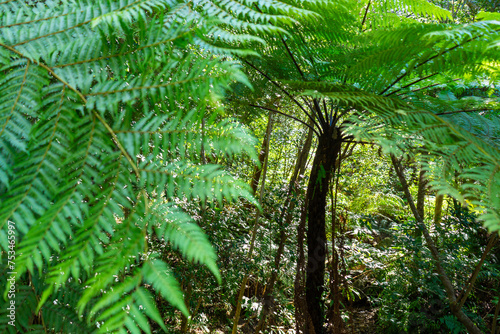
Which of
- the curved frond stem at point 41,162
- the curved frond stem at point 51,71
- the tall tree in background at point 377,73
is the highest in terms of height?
the tall tree in background at point 377,73

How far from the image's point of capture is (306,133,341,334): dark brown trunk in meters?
1.41

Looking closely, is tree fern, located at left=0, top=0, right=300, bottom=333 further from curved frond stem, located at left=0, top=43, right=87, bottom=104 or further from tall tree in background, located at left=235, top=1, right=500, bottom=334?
tall tree in background, located at left=235, top=1, right=500, bottom=334

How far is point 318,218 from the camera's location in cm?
144

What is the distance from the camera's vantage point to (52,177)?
1.45 ft

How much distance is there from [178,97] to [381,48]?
0.94 m

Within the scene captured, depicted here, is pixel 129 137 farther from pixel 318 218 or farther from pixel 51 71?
pixel 318 218

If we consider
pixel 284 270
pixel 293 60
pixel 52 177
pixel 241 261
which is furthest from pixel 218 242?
pixel 52 177

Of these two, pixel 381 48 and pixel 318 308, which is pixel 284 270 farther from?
pixel 381 48

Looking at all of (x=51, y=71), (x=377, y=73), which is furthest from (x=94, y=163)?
(x=377, y=73)

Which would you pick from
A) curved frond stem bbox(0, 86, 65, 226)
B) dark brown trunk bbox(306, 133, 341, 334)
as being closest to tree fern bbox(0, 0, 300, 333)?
curved frond stem bbox(0, 86, 65, 226)

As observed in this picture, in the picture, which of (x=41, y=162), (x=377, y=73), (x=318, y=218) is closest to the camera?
(x=41, y=162)

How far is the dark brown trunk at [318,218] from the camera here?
4.64 ft

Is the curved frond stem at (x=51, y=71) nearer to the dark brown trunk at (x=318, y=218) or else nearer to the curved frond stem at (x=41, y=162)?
the curved frond stem at (x=41, y=162)

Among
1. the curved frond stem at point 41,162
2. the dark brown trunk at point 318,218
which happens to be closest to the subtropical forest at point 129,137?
the curved frond stem at point 41,162
